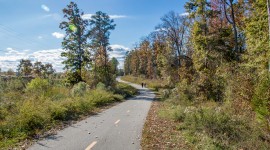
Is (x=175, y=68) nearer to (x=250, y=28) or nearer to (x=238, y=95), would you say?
(x=250, y=28)

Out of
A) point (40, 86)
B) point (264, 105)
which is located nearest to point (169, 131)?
point (264, 105)

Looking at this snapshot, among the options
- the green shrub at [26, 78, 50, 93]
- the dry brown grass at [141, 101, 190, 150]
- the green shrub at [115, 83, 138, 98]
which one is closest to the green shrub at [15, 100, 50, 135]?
the dry brown grass at [141, 101, 190, 150]

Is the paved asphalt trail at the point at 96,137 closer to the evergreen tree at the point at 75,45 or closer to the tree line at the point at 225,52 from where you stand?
the tree line at the point at 225,52

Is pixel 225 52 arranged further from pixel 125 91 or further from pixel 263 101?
pixel 263 101

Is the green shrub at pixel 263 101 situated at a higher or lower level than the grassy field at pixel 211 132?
higher

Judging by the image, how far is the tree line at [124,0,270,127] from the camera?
46.0ft

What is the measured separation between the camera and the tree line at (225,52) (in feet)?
46.0

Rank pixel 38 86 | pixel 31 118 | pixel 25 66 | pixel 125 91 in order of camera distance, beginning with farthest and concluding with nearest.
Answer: pixel 25 66 < pixel 125 91 < pixel 38 86 < pixel 31 118

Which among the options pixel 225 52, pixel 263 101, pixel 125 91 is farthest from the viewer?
pixel 125 91

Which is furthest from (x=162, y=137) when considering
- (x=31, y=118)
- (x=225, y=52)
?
(x=225, y=52)

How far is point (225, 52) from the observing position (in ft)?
109

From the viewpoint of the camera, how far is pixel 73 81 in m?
40.0

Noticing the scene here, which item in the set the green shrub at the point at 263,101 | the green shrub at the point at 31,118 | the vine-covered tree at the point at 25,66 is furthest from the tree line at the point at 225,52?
the vine-covered tree at the point at 25,66

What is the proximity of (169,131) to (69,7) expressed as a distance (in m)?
32.4
